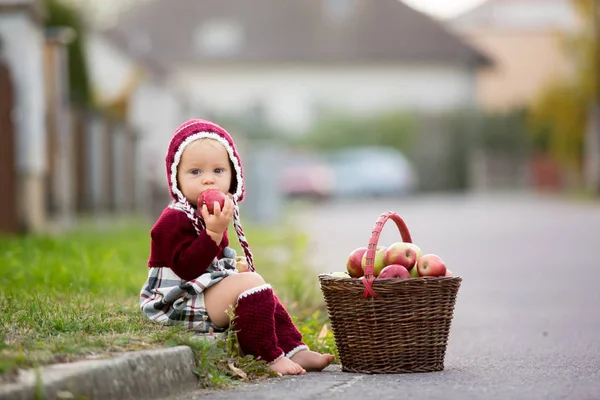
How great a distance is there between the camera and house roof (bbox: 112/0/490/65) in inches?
2051

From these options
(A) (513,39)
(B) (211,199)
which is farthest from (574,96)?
(A) (513,39)

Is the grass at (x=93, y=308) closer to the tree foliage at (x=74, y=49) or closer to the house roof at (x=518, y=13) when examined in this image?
the tree foliage at (x=74, y=49)

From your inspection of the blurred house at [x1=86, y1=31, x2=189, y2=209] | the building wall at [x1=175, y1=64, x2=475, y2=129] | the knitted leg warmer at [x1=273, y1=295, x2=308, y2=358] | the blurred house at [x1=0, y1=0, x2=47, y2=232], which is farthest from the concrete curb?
the building wall at [x1=175, y1=64, x2=475, y2=129]

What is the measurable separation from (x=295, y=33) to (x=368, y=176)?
17418 millimetres

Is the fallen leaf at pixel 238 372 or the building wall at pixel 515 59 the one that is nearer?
the fallen leaf at pixel 238 372

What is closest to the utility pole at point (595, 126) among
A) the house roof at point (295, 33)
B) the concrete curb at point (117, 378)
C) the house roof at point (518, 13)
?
the house roof at point (295, 33)

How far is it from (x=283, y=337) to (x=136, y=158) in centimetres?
1312

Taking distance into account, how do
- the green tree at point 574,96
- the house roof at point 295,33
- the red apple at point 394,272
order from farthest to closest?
the house roof at point 295,33
the green tree at point 574,96
the red apple at point 394,272

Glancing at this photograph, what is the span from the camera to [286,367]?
17.3ft

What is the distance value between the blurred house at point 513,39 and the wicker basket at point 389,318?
48537 mm

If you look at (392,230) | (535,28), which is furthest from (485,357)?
(535,28)

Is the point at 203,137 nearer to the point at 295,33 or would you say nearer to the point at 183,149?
the point at 183,149

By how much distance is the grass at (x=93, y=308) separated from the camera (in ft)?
15.1

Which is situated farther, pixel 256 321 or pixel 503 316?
pixel 503 316
